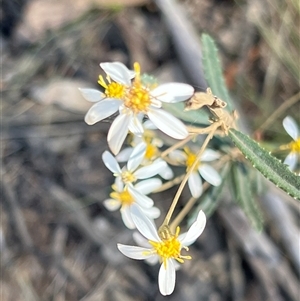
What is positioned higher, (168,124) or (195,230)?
(168,124)

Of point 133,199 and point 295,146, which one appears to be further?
point 295,146

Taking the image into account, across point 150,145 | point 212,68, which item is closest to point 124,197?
point 150,145

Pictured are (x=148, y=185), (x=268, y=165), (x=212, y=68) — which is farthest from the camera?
(x=212, y=68)

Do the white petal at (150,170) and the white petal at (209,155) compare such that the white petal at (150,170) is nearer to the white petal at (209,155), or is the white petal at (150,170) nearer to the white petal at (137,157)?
the white petal at (137,157)

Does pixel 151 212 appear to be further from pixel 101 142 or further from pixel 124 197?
pixel 101 142

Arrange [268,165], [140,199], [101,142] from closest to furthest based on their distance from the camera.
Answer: [268,165] < [140,199] < [101,142]

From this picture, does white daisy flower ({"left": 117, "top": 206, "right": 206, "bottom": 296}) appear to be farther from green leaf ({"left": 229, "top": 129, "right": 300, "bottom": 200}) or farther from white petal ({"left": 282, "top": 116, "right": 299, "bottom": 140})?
white petal ({"left": 282, "top": 116, "right": 299, "bottom": 140})
